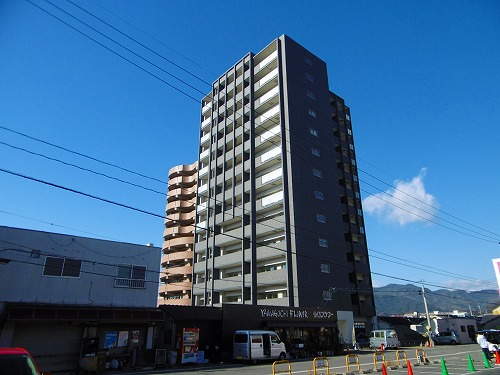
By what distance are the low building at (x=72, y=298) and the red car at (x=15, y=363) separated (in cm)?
1338

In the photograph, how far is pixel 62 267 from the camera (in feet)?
67.9

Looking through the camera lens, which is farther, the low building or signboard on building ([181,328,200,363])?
signboard on building ([181,328,200,363])

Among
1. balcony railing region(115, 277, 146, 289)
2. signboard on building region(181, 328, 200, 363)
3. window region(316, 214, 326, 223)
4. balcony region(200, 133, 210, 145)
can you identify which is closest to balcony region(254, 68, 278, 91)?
balcony region(200, 133, 210, 145)

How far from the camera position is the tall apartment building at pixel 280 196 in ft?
140

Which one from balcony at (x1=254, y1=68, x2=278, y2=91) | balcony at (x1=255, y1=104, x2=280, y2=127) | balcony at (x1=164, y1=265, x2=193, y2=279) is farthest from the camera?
balcony at (x1=164, y1=265, x2=193, y2=279)

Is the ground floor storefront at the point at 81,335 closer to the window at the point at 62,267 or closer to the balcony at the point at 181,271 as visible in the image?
the window at the point at 62,267

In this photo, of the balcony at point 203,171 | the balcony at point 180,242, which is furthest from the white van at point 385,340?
the balcony at point 203,171

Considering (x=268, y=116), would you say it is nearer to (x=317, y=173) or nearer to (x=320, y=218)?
(x=317, y=173)

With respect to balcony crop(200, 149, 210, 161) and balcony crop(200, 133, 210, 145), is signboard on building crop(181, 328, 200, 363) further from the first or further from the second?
balcony crop(200, 133, 210, 145)

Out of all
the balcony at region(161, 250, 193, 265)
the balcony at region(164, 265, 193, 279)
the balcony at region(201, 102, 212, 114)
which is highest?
the balcony at region(201, 102, 212, 114)

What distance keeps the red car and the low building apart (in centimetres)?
1338

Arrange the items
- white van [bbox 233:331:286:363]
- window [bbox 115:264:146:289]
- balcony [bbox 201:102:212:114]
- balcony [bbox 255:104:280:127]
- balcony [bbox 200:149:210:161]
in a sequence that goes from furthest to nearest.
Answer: balcony [bbox 201:102:212:114] < balcony [bbox 200:149:210:161] < balcony [bbox 255:104:280:127] < white van [bbox 233:331:286:363] < window [bbox 115:264:146:289]

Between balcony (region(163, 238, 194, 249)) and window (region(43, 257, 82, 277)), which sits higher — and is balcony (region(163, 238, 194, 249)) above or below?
above

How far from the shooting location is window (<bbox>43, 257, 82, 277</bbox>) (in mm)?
20203
